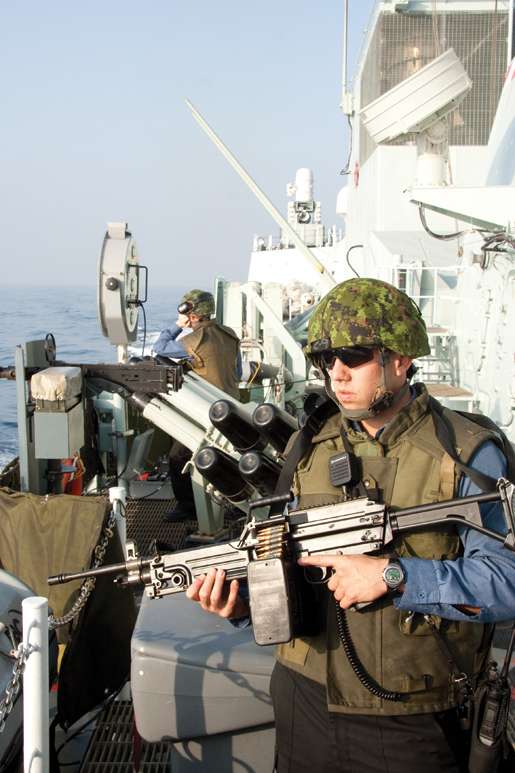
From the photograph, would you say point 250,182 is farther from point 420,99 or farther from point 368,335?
point 368,335

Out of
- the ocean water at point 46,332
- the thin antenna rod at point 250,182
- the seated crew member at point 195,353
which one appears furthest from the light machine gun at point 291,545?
the ocean water at point 46,332

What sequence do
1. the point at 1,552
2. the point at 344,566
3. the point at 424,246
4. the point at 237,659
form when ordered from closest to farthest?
the point at 344,566 < the point at 237,659 < the point at 1,552 < the point at 424,246

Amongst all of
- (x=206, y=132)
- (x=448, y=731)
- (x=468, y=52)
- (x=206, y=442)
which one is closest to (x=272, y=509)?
(x=448, y=731)

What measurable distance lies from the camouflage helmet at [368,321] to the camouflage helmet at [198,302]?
15.5 feet

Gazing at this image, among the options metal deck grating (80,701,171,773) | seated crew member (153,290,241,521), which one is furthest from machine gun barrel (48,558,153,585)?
seated crew member (153,290,241,521)

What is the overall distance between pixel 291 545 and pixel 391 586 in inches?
13.6

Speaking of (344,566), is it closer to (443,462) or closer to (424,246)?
(443,462)

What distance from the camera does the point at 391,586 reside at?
6.57ft

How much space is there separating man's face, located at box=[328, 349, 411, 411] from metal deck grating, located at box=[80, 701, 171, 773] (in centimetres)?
201

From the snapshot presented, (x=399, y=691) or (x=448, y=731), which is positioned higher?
(x=399, y=691)

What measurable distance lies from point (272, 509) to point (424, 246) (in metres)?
10.9

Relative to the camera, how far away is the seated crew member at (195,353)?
22.7 feet

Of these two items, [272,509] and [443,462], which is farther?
[272,509]

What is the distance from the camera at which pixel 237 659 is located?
291 centimetres
